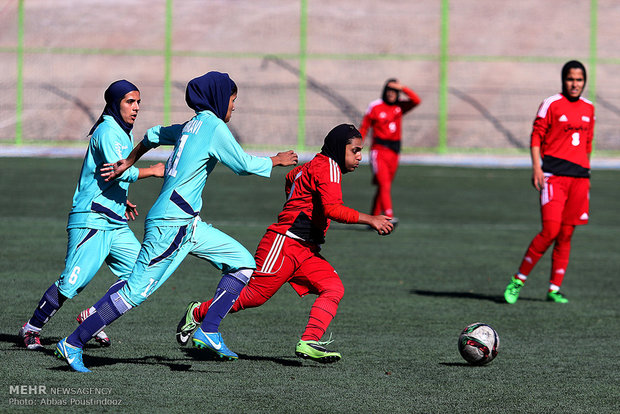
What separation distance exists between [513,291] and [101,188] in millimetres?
4734

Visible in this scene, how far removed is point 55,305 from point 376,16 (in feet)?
93.2

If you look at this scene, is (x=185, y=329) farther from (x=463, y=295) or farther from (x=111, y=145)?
(x=463, y=295)

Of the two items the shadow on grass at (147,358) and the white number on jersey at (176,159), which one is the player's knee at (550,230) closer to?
the shadow on grass at (147,358)

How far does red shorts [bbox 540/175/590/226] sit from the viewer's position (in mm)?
10289

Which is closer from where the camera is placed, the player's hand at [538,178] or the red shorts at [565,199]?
the player's hand at [538,178]

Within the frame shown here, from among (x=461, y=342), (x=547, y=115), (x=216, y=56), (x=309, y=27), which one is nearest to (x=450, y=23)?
(x=309, y=27)

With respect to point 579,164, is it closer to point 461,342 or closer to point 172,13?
point 461,342

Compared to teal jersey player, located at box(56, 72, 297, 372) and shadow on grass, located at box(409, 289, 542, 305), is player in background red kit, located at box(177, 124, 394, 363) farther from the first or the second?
shadow on grass, located at box(409, 289, 542, 305)

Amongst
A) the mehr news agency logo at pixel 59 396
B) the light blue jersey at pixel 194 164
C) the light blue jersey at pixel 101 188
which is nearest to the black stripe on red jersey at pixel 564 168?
the light blue jersey at pixel 194 164

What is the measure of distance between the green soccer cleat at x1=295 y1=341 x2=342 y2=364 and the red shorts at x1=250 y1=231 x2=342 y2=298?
1.48 ft

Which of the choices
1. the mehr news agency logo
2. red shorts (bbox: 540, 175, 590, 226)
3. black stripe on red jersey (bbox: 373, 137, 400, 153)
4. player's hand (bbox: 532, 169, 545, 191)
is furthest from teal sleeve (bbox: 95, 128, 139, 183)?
black stripe on red jersey (bbox: 373, 137, 400, 153)

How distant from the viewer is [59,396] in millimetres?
5875

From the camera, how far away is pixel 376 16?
113 ft

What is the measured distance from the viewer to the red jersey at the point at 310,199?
699cm
